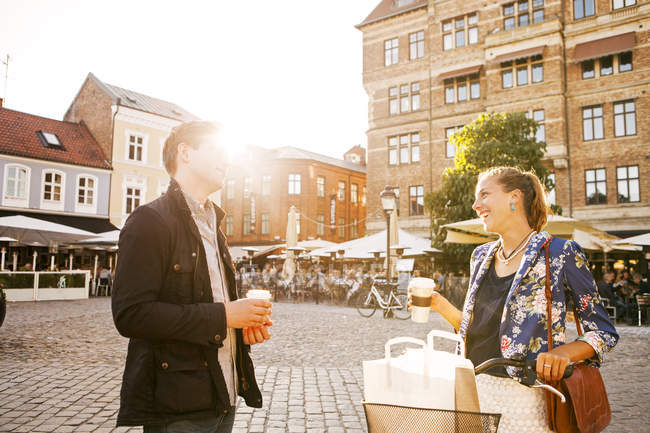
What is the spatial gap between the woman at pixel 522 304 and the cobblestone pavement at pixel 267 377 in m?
2.68

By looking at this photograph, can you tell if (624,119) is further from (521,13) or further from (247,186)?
(247,186)

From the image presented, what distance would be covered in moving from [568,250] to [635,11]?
93.1 feet

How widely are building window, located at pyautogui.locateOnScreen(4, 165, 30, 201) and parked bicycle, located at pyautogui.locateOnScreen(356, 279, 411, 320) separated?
22074 mm

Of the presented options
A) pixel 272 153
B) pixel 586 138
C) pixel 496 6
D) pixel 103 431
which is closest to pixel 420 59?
pixel 496 6

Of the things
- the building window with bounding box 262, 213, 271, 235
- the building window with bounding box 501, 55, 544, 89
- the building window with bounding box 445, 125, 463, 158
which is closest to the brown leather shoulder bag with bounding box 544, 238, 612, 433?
the building window with bounding box 501, 55, 544, 89

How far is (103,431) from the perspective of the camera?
436 centimetres

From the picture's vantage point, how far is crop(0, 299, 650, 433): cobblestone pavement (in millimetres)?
4699

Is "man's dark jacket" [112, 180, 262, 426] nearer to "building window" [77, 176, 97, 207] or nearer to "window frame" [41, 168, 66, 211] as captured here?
"window frame" [41, 168, 66, 211]

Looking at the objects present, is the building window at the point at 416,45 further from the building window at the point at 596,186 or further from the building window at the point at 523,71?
the building window at the point at 596,186

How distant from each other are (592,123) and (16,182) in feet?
103

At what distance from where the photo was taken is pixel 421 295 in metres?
2.57

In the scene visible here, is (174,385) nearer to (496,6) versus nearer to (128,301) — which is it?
(128,301)

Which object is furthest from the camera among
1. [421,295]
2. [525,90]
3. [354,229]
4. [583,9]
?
[354,229]

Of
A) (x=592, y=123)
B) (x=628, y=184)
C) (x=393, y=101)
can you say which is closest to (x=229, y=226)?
(x=393, y=101)
